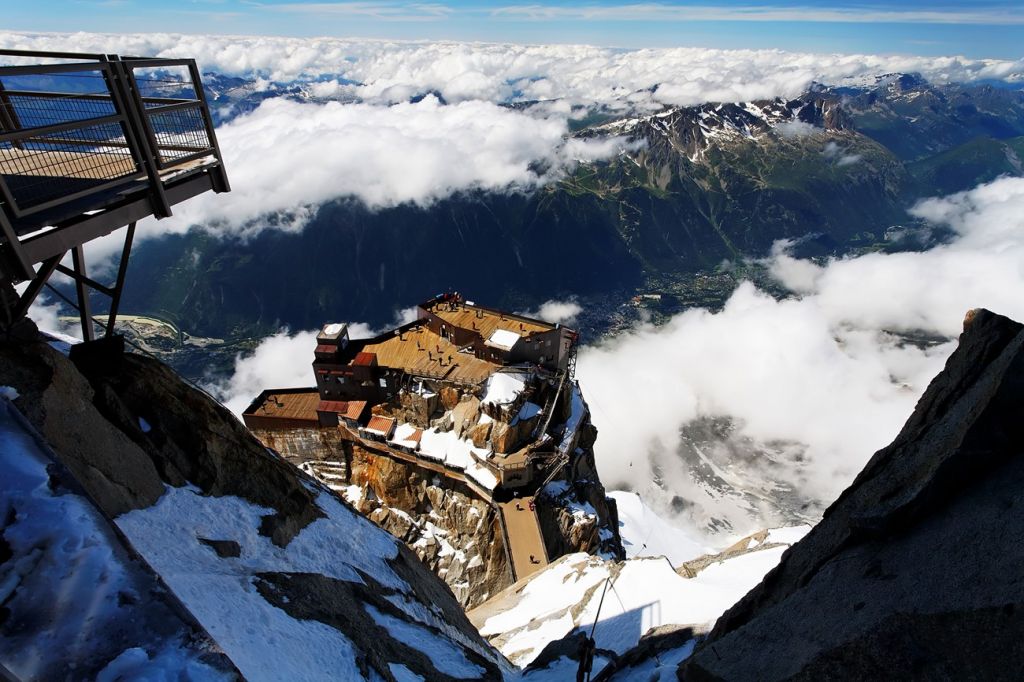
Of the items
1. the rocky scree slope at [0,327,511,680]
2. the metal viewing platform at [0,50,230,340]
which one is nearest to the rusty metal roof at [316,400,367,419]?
the rocky scree slope at [0,327,511,680]

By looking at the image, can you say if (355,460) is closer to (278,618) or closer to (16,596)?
(278,618)

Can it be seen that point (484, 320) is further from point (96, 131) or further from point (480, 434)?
point (96, 131)

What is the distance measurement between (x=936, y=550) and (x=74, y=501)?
20.9 metres

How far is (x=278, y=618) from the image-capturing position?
17.0 meters

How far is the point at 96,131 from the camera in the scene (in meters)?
15.2

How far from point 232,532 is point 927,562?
22752 mm

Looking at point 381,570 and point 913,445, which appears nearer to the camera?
point 913,445

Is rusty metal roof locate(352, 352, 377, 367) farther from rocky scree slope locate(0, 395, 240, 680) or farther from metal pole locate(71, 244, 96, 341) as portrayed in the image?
rocky scree slope locate(0, 395, 240, 680)

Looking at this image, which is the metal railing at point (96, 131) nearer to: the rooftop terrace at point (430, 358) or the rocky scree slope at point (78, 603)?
the rocky scree slope at point (78, 603)

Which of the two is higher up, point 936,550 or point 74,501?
point 74,501

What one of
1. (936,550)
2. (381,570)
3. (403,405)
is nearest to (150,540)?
(381,570)

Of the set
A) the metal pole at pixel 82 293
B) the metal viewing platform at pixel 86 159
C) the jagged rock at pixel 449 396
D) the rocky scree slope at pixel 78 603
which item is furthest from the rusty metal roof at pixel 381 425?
the rocky scree slope at pixel 78 603

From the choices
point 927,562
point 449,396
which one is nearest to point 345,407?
point 449,396

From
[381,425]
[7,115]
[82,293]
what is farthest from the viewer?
[381,425]
